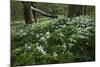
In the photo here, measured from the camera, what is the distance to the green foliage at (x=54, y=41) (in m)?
2.01

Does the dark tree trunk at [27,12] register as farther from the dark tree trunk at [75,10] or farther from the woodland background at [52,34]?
the dark tree trunk at [75,10]

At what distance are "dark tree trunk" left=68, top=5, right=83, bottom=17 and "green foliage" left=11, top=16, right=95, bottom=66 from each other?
52 millimetres

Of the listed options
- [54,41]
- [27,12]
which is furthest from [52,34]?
[27,12]

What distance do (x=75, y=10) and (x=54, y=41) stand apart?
47 centimetres

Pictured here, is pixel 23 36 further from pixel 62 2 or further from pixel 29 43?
pixel 62 2

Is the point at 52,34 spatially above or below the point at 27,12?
below

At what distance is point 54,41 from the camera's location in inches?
84.3

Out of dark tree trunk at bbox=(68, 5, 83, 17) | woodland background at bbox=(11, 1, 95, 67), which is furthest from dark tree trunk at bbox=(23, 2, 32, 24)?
dark tree trunk at bbox=(68, 5, 83, 17)

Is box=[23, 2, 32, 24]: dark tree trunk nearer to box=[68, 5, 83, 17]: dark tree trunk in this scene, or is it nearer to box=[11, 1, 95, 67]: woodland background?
box=[11, 1, 95, 67]: woodland background

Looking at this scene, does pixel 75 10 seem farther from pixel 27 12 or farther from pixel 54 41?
pixel 27 12

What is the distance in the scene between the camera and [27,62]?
2.03m

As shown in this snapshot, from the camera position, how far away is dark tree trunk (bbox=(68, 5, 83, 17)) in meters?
2.22
